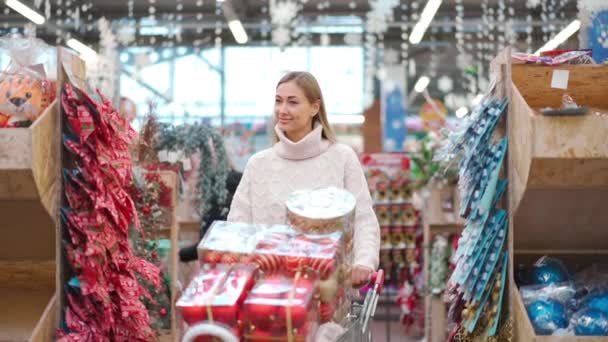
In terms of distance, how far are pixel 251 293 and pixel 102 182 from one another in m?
1.49

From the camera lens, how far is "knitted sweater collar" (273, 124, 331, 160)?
3078 mm

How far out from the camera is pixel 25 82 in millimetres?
3059

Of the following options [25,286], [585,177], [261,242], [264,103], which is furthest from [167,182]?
[264,103]

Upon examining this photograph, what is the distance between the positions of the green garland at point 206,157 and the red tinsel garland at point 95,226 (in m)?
4.31

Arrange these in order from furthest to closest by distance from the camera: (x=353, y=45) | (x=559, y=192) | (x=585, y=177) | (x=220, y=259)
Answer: (x=353, y=45), (x=559, y=192), (x=585, y=177), (x=220, y=259)

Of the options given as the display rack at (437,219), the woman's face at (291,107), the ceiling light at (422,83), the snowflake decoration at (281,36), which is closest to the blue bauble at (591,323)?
the woman's face at (291,107)

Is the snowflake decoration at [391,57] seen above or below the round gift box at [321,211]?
below

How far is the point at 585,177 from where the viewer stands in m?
2.99

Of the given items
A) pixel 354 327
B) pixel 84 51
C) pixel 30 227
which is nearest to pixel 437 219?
pixel 30 227

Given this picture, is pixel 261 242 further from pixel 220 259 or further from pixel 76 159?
pixel 76 159

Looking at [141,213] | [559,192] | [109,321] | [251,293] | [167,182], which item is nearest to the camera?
[251,293]

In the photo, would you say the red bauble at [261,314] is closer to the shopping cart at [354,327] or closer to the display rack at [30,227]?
the shopping cart at [354,327]

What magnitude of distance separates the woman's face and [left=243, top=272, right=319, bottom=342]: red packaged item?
3.94 feet

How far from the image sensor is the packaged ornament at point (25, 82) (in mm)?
3006
